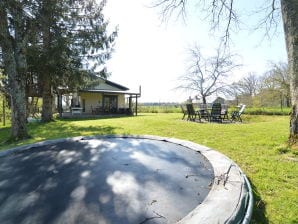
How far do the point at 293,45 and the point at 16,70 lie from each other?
709 cm

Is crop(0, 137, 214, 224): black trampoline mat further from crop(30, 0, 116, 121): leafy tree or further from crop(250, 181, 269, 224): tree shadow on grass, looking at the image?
crop(30, 0, 116, 121): leafy tree

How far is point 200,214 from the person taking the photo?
1701 millimetres

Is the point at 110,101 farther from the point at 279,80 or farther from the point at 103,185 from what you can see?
the point at 279,80

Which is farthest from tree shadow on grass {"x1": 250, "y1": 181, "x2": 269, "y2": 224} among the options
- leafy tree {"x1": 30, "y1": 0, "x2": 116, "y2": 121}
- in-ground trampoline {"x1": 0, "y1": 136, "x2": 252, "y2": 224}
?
leafy tree {"x1": 30, "y1": 0, "x2": 116, "y2": 121}

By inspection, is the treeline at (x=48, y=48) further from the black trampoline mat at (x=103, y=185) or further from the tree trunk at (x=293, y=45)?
the tree trunk at (x=293, y=45)

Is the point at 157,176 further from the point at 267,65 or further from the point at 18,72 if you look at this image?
the point at 267,65

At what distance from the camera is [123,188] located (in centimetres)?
216

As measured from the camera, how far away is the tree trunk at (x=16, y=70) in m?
6.52

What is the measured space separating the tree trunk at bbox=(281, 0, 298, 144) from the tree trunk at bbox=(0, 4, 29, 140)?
6.90 meters

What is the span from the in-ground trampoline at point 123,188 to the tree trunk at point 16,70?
375cm

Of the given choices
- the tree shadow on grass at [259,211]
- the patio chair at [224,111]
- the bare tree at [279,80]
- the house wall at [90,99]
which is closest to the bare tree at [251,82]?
the bare tree at [279,80]

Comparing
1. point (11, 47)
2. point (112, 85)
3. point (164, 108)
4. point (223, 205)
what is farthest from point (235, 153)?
point (164, 108)

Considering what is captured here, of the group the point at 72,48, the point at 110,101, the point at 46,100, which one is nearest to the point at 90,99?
the point at 110,101

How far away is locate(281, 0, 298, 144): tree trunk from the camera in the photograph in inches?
167
